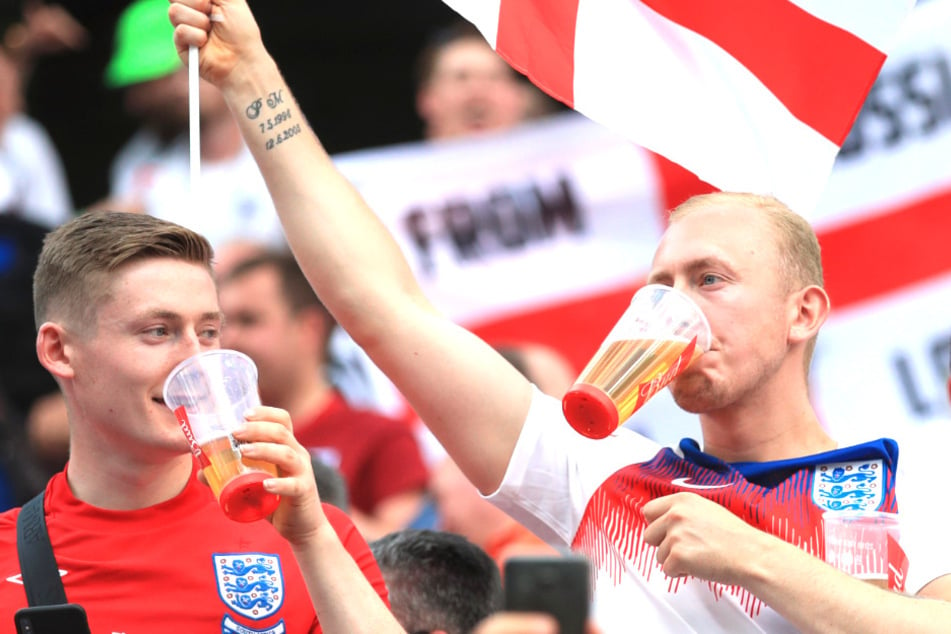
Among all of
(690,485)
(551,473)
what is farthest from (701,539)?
(551,473)

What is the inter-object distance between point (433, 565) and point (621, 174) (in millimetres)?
3532

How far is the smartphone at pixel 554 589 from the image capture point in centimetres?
181

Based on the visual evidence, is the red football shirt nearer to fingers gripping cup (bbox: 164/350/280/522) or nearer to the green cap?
fingers gripping cup (bbox: 164/350/280/522)

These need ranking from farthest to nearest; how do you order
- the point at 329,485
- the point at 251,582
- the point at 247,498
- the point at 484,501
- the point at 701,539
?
the point at 484,501 → the point at 329,485 → the point at 251,582 → the point at 701,539 → the point at 247,498

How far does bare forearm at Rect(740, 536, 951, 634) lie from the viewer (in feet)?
10.0

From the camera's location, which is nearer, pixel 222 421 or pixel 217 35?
pixel 222 421

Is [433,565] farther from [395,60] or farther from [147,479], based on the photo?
[395,60]

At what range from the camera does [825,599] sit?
3.08 m

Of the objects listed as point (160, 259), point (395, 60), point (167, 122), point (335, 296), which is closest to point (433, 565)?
point (335, 296)

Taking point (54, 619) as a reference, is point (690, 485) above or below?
above

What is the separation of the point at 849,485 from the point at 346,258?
3.72ft

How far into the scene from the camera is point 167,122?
8.12m

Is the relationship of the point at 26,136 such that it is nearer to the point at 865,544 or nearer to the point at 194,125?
the point at 194,125

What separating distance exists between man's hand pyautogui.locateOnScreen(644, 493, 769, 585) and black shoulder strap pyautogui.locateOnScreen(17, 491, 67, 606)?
1149mm
